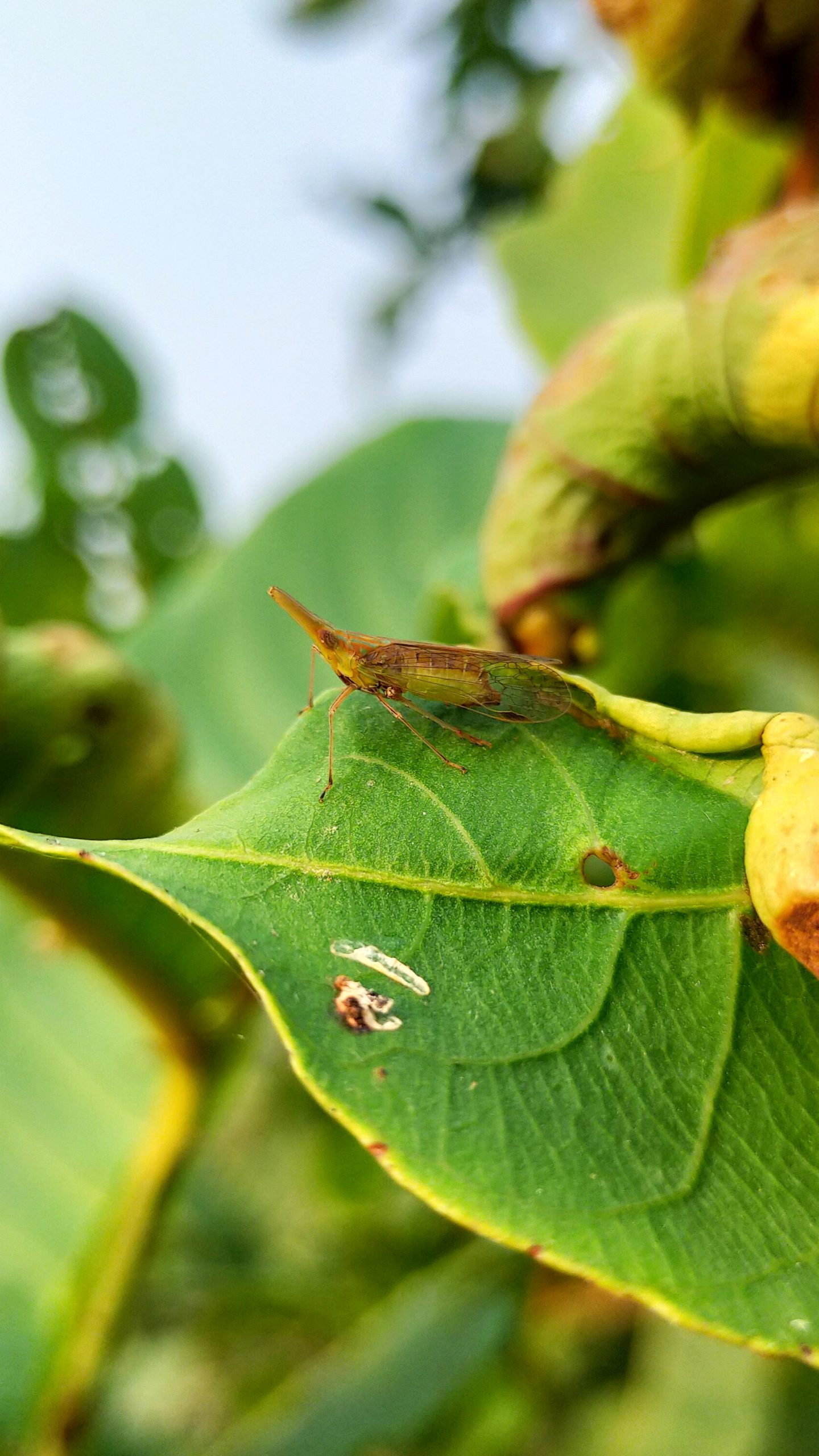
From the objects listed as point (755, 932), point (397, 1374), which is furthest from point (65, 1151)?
point (755, 932)

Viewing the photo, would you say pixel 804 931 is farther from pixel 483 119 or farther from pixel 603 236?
pixel 483 119

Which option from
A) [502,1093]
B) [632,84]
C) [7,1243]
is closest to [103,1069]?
[7,1243]

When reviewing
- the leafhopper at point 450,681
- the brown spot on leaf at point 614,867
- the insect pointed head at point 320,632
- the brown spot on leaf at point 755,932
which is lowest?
the brown spot on leaf at point 755,932

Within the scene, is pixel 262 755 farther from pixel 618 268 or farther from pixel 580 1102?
pixel 580 1102

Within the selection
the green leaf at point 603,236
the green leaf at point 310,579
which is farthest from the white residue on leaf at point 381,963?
the green leaf at point 310,579

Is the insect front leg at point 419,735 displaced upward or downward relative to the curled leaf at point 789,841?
upward

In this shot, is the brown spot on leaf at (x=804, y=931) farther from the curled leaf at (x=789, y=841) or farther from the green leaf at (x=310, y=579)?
the green leaf at (x=310, y=579)
